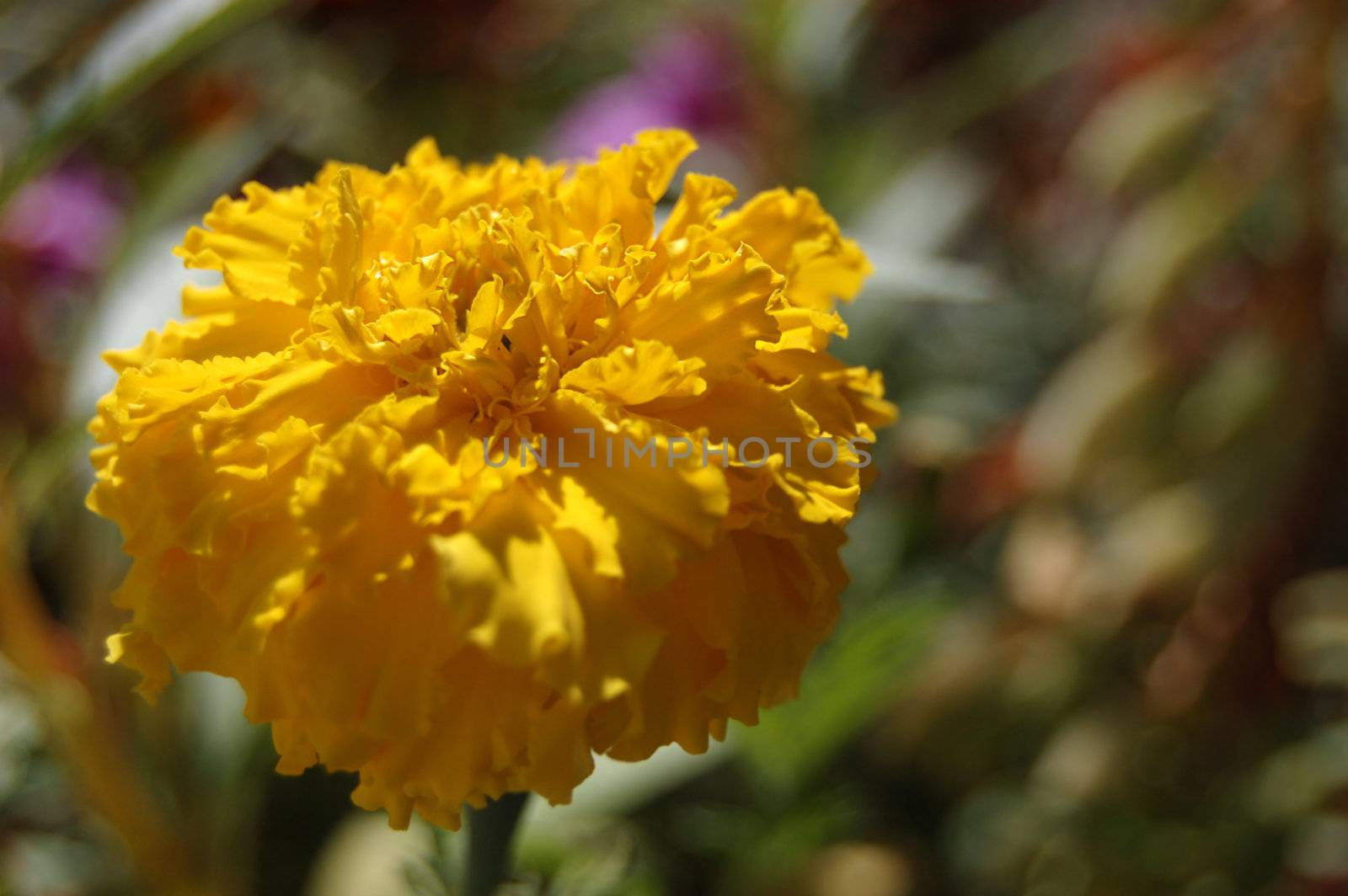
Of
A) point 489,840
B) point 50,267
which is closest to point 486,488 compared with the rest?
point 489,840

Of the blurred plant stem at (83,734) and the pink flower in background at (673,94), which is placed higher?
the pink flower in background at (673,94)

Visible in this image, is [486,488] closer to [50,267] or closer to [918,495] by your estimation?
[918,495]

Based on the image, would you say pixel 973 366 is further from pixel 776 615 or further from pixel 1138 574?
pixel 776 615

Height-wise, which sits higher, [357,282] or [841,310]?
[841,310]

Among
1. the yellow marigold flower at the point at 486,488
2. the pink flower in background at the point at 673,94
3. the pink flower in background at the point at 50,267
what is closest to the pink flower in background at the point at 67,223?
the pink flower in background at the point at 50,267

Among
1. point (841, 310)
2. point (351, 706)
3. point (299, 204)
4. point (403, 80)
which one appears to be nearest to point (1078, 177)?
point (841, 310)
